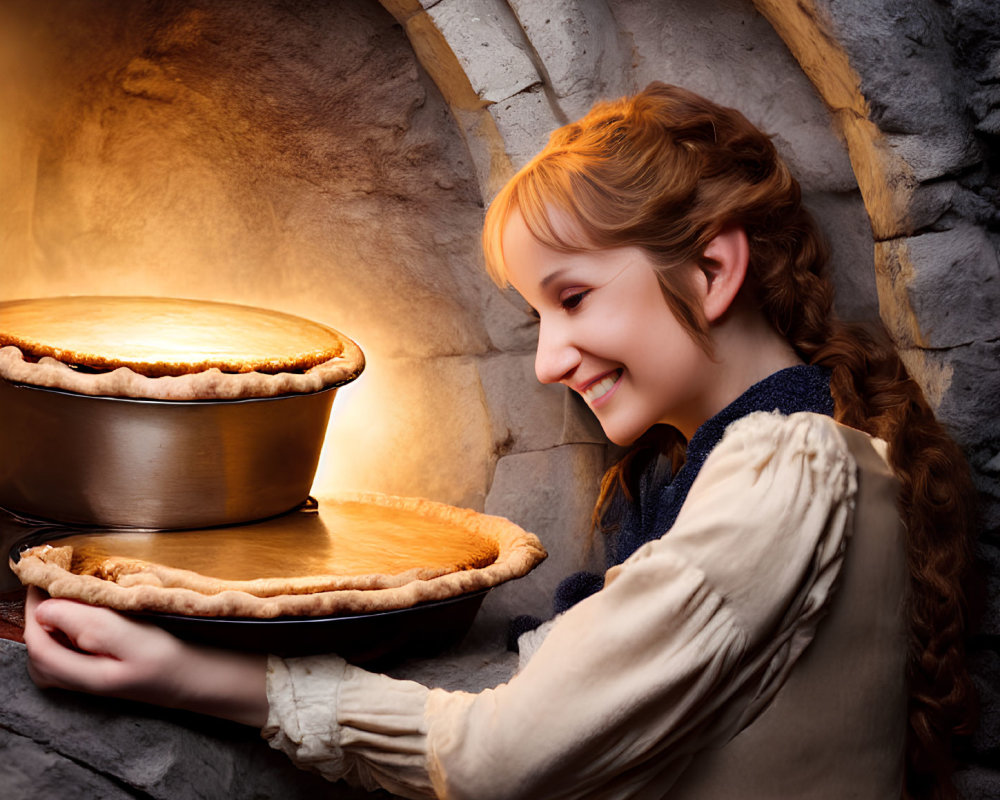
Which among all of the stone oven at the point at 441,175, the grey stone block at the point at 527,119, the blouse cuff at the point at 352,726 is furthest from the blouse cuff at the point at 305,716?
the grey stone block at the point at 527,119

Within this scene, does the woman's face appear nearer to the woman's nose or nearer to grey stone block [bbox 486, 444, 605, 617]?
the woman's nose

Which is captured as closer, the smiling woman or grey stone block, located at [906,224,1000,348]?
the smiling woman

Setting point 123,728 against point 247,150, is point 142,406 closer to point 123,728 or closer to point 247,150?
point 123,728

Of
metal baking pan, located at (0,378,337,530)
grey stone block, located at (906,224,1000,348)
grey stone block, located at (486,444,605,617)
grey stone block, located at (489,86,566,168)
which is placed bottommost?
grey stone block, located at (486,444,605,617)

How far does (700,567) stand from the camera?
0.94 meters

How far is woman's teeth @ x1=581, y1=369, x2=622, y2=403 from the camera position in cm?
124

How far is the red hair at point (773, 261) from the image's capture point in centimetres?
114

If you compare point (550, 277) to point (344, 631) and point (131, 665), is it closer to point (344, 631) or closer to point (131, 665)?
point (344, 631)

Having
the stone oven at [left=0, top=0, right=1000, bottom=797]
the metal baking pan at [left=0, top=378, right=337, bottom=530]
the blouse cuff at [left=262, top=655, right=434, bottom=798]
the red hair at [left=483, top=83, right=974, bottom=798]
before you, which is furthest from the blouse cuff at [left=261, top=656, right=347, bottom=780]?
the red hair at [left=483, top=83, right=974, bottom=798]

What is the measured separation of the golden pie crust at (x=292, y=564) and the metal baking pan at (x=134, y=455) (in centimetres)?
5

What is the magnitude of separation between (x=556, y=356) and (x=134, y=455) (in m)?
0.60

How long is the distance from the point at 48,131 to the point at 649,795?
1.49m

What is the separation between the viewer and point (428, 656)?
144 cm

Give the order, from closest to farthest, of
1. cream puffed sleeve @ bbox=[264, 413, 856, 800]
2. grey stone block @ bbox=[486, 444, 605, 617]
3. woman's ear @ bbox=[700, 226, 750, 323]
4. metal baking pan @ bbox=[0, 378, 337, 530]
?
cream puffed sleeve @ bbox=[264, 413, 856, 800], woman's ear @ bbox=[700, 226, 750, 323], metal baking pan @ bbox=[0, 378, 337, 530], grey stone block @ bbox=[486, 444, 605, 617]
